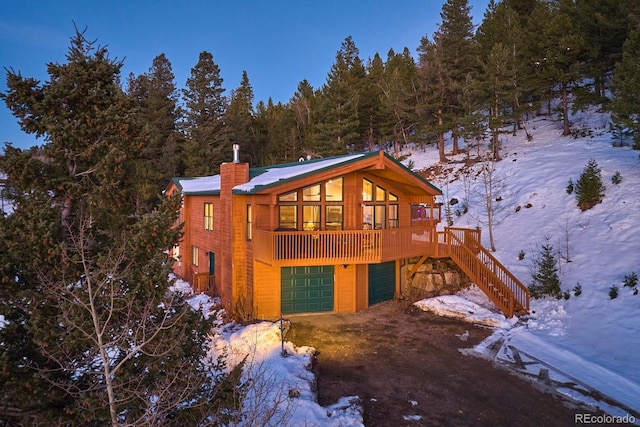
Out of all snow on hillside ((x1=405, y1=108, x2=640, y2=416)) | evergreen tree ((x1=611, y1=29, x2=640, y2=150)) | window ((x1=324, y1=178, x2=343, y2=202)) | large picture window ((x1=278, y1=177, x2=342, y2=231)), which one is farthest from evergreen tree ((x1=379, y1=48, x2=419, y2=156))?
large picture window ((x1=278, y1=177, x2=342, y2=231))

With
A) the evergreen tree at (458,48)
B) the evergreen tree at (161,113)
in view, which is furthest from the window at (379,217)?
the evergreen tree at (161,113)

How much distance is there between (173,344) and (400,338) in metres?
9.16

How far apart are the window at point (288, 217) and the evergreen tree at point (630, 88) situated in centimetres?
1679

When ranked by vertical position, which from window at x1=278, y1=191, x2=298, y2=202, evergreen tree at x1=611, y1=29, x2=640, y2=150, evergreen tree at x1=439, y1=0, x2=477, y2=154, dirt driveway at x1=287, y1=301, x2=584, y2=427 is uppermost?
evergreen tree at x1=439, y1=0, x2=477, y2=154

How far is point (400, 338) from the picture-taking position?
43.9ft

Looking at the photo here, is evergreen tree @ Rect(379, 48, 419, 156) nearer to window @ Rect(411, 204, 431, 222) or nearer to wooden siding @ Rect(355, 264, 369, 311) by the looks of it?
window @ Rect(411, 204, 431, 222)

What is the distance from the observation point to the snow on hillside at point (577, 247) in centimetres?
1086

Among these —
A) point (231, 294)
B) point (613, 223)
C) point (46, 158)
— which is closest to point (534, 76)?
point (613, 223)

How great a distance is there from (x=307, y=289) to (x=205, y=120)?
33908mm

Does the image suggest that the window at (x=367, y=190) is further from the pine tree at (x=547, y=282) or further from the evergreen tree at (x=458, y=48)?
the evergreen tree at (x=458, y=48)

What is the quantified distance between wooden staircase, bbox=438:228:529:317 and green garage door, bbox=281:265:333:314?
516cm

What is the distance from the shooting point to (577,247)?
17516 millimetres

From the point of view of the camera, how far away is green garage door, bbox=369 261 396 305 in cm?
1706

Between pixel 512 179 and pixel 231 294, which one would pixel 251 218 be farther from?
pixel 512 179
